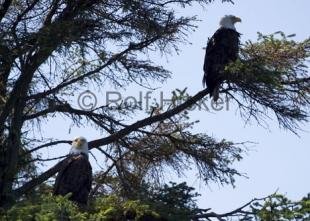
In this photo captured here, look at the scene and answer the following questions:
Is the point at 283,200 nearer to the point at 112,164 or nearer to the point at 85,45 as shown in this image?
the point at 85,45

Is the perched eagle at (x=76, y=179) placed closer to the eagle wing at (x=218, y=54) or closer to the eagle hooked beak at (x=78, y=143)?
the eagle hooked beak at (x=78, y=143)

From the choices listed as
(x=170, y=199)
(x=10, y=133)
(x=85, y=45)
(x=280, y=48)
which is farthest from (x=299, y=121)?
(x=10, y=133)

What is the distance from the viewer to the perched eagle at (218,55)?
1047cm

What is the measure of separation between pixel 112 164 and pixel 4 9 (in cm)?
274

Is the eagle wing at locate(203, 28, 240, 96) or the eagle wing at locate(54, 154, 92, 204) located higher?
the eagle wing at locate(203, 28, 240, 96)

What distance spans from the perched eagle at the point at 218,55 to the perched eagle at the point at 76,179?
1.94 m

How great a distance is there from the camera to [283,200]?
21.4ft

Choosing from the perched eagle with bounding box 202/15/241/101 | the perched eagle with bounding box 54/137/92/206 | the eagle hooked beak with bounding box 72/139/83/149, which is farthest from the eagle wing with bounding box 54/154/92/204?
the perched eagle with bounding box 202/15/241/101

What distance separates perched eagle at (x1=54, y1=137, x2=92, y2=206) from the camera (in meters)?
9.62

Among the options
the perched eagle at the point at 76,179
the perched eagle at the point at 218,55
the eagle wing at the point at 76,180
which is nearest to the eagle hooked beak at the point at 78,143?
the perched eagle at the point at 76,179

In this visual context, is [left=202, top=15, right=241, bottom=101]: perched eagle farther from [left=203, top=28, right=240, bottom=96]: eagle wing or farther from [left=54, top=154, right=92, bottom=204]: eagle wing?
[left=54, top=154, right=92, bottom=204]: eagle wing

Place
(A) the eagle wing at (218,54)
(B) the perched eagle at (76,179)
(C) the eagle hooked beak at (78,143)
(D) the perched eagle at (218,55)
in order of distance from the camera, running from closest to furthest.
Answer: (B) the perched eagle at (76,179) → (D) the perched eagle at (218,55) → (A) the eagle wing at (218,54) → (C) the eagle hooked beak at (78,143)

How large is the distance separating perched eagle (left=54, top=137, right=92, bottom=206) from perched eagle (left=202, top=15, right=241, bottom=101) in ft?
6.38

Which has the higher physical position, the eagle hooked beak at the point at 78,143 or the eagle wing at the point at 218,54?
the eagle wing at the point at 218,54
